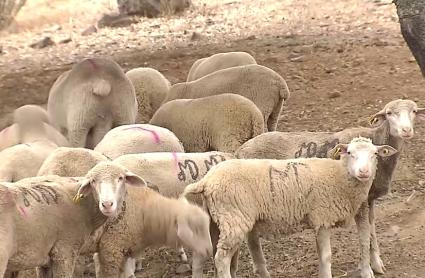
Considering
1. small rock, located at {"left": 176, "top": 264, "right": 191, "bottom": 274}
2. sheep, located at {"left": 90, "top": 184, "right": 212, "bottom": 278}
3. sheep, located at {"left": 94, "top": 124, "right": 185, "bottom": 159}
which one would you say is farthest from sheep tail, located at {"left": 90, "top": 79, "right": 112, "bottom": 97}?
sheep, located at {"left": 90, "top": 184, "right": 212, "bottom": 278}

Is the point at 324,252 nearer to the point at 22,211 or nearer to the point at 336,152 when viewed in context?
the point at 336,152

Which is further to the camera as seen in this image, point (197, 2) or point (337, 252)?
point (197, 2)

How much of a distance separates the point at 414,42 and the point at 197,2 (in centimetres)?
969

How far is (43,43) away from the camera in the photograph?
15.0 meters

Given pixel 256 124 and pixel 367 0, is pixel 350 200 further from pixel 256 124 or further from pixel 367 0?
pixel 367 0

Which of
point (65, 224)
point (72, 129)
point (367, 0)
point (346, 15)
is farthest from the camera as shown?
point (367, 0)

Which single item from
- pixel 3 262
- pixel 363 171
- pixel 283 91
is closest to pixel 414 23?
pixel 283 91

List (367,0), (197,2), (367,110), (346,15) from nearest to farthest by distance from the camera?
(367,110) → (346,15) → (367,0) → (197,2)

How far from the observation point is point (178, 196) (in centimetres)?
692

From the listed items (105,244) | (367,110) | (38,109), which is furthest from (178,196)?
(367,110)

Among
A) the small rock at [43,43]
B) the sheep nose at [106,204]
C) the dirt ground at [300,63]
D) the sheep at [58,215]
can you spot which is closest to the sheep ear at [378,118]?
the dirt ground at [300,63]

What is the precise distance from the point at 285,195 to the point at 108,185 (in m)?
1.29

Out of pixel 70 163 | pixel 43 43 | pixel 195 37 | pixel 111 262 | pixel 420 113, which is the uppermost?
pixel 420 113

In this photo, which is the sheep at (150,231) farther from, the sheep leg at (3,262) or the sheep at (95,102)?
the sheep at (95,102)
